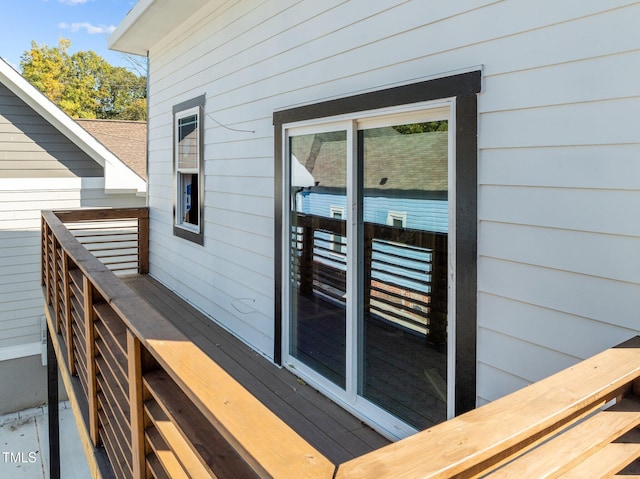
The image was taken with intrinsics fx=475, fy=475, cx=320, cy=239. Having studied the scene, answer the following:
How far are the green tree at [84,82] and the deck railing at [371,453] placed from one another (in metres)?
30.7

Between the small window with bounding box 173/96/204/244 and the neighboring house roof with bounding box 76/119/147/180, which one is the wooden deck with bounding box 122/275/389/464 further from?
the neighboring house roof with bounding box 76/119/147/180

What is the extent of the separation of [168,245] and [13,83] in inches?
149

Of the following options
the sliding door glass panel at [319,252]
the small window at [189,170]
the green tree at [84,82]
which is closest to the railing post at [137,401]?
the sliding door glass panel at [319,252]

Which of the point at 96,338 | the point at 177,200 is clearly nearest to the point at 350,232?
the point at 96,338

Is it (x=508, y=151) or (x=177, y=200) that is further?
(x=177, y=200)

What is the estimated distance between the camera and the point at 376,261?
260cm

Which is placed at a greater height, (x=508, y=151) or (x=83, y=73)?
(x=83, y=73)

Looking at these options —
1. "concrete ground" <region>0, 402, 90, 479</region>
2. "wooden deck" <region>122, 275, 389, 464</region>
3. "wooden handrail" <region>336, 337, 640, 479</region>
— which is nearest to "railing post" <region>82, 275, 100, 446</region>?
"wooden deck" <region>122, 275, 389, 464</region>

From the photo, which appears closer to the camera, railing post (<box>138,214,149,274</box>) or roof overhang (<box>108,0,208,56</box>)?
roof overhang (<box>108,0,208,56</box>)

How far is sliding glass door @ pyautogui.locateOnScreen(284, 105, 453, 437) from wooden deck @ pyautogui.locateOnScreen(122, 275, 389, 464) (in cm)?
10

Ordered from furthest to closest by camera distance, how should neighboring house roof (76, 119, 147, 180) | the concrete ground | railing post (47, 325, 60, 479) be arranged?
neighboring house roof (76, 119, 147, 180) → the concrete ground → railing post (47, 325, 60, 479)

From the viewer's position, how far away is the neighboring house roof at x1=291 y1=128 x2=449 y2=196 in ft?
7.33

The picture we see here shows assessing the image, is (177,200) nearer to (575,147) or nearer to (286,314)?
(286,314)

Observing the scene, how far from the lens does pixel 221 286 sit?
456 centimetres
